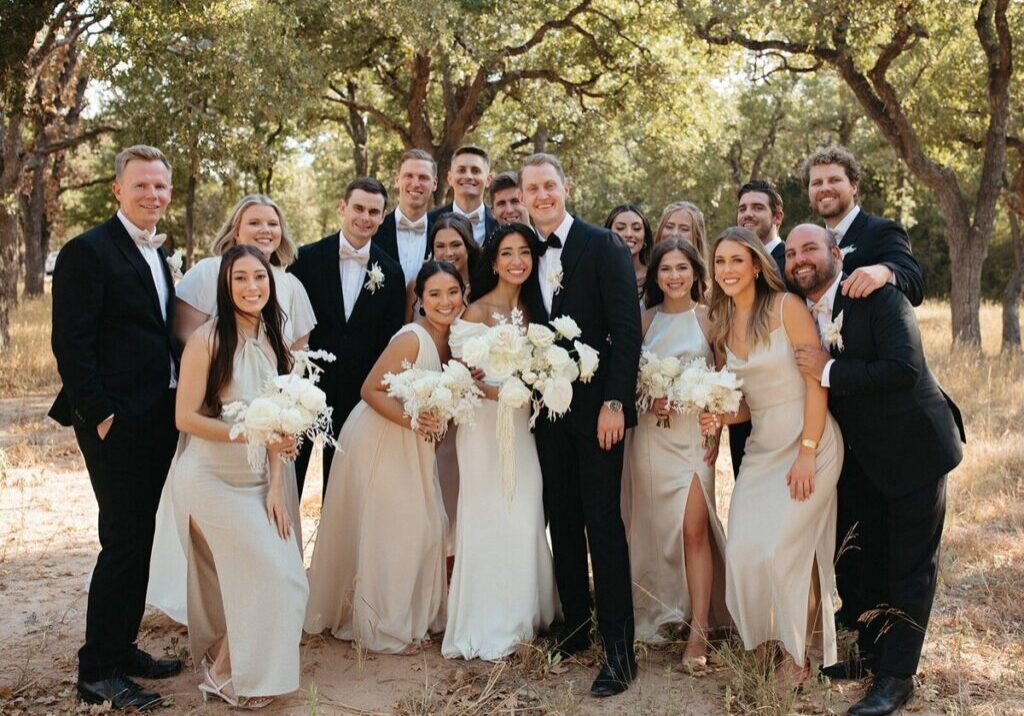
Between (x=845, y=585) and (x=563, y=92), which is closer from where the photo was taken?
(x=845, y=585)

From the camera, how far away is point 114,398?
4836mm

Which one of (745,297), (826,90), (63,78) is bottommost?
(745,297)

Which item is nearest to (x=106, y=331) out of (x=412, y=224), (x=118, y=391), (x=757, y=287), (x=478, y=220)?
(x=118, y=391)

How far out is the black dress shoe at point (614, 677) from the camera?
5.00 meters

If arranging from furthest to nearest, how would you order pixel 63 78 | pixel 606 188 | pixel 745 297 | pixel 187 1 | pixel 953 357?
pixel 606 188 → pixel 63 78 → pixel 953 357 → pixel 187 1 → pixel 745 297

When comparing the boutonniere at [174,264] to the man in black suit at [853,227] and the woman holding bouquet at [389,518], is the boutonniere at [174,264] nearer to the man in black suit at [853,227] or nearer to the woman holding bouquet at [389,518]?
the woman holding bouquet at [389,518]

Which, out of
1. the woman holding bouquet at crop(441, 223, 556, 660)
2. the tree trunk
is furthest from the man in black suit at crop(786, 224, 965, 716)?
the tree trunk

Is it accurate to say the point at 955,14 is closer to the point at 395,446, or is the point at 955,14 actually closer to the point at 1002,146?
the point at 1002,146

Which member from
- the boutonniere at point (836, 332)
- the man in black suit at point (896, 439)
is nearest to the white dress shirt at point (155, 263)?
the man in black suit at point (896, 439)

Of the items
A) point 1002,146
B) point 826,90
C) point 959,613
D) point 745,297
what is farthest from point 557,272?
point 826,90

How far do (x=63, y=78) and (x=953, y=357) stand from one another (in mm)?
18428

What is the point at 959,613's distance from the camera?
20.1 feet

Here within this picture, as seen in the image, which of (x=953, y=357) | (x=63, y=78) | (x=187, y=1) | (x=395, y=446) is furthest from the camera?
(x=63, y=78)

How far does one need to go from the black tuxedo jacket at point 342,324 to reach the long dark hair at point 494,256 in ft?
2.91
